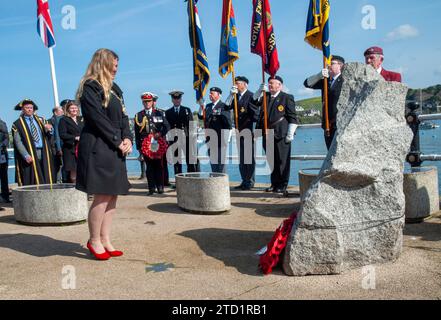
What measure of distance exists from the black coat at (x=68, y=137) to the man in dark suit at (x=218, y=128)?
2.44m

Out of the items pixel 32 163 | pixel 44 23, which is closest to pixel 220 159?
pixel 32 163

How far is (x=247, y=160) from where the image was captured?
28.1 feet

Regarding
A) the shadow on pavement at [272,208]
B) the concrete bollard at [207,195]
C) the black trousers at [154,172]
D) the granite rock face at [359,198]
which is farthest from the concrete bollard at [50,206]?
the granite rock face at [359,198]

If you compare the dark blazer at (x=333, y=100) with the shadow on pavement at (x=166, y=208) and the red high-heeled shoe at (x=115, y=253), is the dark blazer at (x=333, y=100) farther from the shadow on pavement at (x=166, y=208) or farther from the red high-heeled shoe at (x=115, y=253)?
the red high-heeled shoe at (x=115, y=253)

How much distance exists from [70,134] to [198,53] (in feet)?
9.12

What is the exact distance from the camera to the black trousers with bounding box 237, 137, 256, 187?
8.59 metres

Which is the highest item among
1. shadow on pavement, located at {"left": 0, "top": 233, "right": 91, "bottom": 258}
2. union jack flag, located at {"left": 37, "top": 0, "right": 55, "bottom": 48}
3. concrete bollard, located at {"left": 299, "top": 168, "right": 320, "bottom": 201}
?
union jack flag, located at {"left": 37, "top": 0, "right": 55, "bottom": 48}

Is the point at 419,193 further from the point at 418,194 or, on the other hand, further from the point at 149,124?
the point at 149,124

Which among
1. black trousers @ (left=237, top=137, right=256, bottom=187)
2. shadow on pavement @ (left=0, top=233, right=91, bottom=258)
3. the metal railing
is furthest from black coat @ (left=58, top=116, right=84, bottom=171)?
the metal railing

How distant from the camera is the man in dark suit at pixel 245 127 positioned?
857 centimetres

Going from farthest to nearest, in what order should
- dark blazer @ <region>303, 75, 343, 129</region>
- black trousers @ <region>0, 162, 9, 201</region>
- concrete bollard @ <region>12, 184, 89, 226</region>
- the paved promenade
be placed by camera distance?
black trousers @ <region>0, 162, 9, 201</region>, dark blazer @ <region>303, 75, 343, 129</region>, concrete bollard @ <region>12, 184, 89, 226</region>, the paved promenade

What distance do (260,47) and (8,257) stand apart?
5.63m

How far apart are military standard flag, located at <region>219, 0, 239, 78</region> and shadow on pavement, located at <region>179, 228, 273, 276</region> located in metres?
4.21

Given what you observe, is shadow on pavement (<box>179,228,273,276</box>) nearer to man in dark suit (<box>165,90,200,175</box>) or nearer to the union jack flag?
man in dark suit (<box>165,90,200,175</box>)
